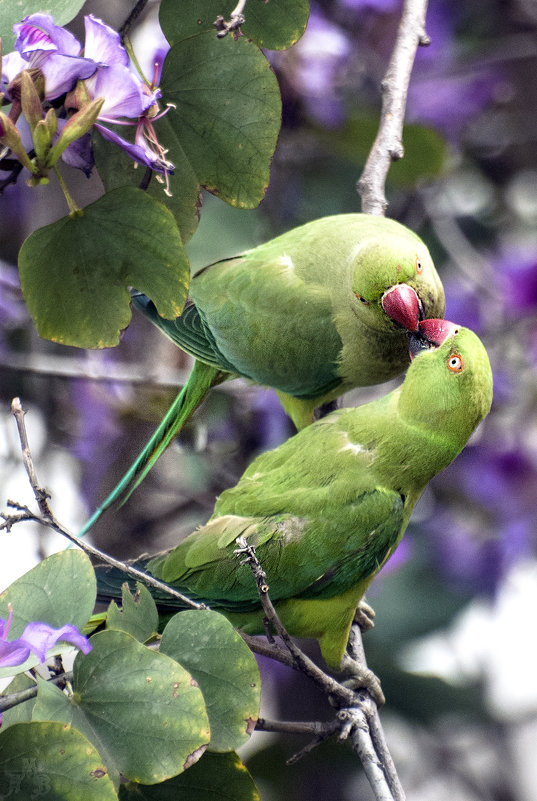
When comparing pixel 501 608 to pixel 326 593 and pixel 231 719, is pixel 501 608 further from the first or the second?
pixel 231 719

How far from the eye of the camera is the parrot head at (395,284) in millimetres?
1242

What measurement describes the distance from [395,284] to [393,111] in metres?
0.36

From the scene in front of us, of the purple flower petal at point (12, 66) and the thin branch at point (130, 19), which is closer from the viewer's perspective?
the purple flower petal at point (12, 66)

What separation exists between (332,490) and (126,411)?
1023 mm

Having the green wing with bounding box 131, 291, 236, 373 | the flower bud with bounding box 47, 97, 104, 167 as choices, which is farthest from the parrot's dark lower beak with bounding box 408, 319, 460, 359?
the flower bud with bounding box 47, 97, 104, 167

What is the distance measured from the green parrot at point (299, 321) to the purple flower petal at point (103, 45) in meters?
0.56

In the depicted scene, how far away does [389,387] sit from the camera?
222cm

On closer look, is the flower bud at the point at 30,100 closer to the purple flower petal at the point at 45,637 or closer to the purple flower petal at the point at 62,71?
the purple flower petal at the point at 62,71

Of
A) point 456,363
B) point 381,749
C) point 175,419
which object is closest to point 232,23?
point 456,363

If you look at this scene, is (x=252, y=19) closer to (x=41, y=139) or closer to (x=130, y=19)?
(x=130, y=19)

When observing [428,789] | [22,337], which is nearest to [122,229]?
[22,337]

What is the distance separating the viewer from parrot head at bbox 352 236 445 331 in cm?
124

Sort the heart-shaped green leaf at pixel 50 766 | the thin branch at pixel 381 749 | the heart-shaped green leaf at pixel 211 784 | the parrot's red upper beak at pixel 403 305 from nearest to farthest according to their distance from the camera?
the heart-shaped green leaf at pixel 50 766
the heart-shaped green leaf at pixel 211 784
the thin branch at pixel 381 749
the parrot's red upper beak at pixel 403 305

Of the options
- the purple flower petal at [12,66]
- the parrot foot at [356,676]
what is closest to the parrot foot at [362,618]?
the parrot foot at [356,676]
